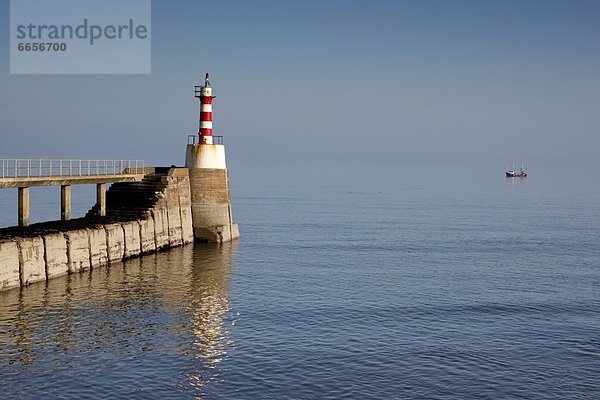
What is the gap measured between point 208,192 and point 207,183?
2.29 ft

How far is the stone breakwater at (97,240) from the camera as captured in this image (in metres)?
36.0

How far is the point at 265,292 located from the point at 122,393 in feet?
52.8

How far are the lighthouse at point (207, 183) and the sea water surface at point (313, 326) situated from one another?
74.9 inches

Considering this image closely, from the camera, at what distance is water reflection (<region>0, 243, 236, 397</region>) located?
79.9 feet

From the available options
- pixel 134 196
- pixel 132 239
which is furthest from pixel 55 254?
pixel 134 196

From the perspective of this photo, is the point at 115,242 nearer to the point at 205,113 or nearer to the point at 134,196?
the point at 134,196

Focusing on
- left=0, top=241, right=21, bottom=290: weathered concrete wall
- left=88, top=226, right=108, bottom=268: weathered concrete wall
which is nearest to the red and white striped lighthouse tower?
left=88, top=226, right=108, bottom=268: weathered concrete wall

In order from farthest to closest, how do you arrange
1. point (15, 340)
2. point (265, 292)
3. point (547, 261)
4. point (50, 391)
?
1. point (547, 261)
2. point (265, 292)
3. point (15, 340)
4. point (50, 391)

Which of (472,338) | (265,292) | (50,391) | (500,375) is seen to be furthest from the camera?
(265,292)

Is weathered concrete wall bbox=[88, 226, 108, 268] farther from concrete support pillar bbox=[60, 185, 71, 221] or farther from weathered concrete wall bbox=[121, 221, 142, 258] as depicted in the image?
concrete support pillar bbox=[60, 185, 71, 221]

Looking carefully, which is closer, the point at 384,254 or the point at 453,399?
the point at 453,399

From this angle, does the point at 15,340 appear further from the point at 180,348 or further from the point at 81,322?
the point at 180,348

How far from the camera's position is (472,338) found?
29.9m

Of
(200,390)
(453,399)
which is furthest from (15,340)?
(453,399)
